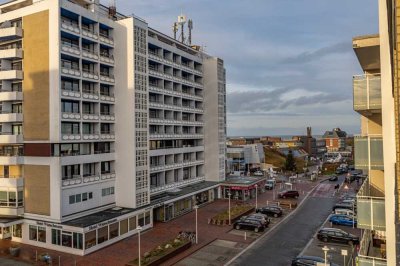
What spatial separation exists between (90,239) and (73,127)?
492 inches

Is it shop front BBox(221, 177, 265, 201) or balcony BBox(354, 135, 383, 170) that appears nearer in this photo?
balcony BBox(354, 135, 383, 170)

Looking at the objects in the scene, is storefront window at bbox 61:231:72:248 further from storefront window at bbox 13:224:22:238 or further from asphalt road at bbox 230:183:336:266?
asphalt road at bbox 230:183:336:266

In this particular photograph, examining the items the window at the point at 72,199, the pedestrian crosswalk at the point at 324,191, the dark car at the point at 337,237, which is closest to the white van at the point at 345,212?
the dark car at the point at 337,237

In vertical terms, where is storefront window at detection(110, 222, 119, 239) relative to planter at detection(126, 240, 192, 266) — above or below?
above

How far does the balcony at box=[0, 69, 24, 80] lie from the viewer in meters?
38.5

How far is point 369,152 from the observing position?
56.9 feet

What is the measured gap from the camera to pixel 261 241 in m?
39.1

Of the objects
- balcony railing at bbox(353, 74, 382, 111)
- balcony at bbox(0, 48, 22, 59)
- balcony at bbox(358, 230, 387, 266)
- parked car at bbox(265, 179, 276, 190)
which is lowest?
parked car at bbox(265, 179, 276, 190)

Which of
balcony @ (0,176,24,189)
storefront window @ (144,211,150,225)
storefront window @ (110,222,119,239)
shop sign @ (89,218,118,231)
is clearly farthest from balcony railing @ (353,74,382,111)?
balcony @ (0,176,24,189)

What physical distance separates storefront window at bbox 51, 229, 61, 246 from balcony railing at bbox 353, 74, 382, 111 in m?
31.1

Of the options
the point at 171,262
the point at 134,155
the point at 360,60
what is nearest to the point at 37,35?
the point at 134,155

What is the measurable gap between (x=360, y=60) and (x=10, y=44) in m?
37.7

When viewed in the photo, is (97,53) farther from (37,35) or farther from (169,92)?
(169,92)

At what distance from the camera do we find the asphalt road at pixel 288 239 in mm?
33500
